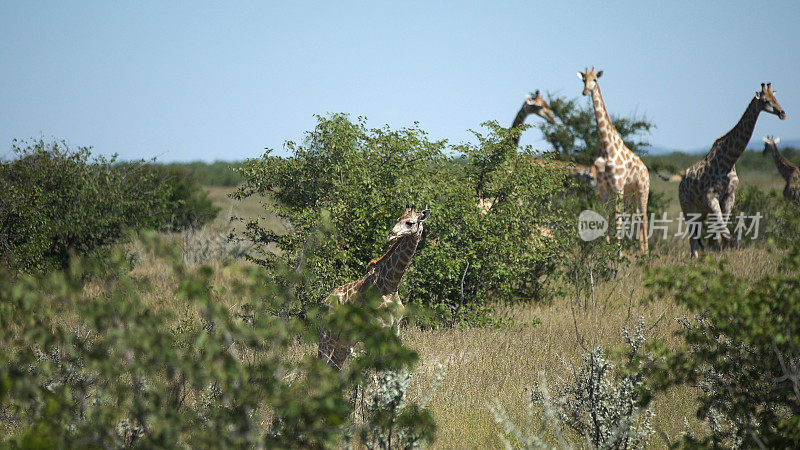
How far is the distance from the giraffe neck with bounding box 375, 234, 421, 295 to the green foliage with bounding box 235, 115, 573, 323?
135 cm

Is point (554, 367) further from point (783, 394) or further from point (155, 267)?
point (155, 267)

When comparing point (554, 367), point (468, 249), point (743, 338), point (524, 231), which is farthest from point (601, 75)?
point (743, 338)

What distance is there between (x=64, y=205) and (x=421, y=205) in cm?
693

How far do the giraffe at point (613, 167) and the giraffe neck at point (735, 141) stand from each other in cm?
135

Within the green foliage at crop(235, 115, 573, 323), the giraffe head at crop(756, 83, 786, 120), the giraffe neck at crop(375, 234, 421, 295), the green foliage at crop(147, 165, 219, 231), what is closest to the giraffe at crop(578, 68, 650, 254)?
the giraffe head at crop(756, 83, 786, 120)

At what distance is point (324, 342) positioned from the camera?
5828 mm

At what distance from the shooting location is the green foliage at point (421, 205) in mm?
7582

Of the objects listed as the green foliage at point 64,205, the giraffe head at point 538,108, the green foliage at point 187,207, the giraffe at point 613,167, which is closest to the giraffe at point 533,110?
the giraffe head at point 538,108

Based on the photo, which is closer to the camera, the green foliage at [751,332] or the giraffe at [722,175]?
the green foliage at [751,332]

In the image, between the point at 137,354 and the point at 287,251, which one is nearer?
the point at 137,354

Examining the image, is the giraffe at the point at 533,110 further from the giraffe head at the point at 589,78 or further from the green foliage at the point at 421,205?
the green foliage at the point at 421,205

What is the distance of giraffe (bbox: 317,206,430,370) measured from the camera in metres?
5.56

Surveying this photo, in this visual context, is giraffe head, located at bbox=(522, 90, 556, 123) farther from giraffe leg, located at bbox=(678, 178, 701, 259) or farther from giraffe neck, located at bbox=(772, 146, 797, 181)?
giraffe neck, located at bbox=(772, 146, 797, 181)

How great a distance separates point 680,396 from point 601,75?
27.8 feet
